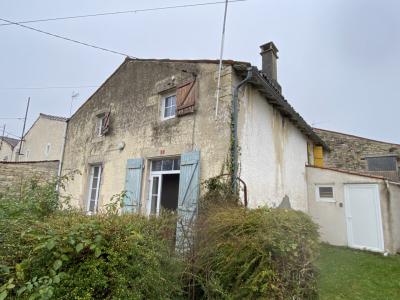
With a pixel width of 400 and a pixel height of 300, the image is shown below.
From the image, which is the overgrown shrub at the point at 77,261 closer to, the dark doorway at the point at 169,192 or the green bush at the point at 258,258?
the green bush at the point at 258,258

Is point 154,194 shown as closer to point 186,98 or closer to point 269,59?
point 186,98

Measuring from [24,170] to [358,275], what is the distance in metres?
13.3

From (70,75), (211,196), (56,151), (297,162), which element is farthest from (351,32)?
(70,75)

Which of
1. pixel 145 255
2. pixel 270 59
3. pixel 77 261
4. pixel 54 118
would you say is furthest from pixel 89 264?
pixel 54 118

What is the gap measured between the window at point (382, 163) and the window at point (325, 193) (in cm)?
762

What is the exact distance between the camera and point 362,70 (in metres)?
18.0

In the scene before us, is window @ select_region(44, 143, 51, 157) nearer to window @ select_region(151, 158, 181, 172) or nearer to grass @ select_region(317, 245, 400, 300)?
window @ select_region(151, 158, 181, 172)

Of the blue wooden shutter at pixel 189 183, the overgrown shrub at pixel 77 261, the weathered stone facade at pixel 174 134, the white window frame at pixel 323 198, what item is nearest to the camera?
the overgrown shrub at pixel 77 261

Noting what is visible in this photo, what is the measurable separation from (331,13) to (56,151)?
1703 centimetres

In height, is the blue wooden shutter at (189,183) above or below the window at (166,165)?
below

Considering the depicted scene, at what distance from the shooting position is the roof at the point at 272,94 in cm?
620

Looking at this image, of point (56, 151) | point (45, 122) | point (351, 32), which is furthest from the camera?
point (45, 122)

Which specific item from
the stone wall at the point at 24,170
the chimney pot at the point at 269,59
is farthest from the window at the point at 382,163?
the stone wall at the point at 24,170

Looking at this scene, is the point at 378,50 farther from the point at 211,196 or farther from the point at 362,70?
the point at 211,196
